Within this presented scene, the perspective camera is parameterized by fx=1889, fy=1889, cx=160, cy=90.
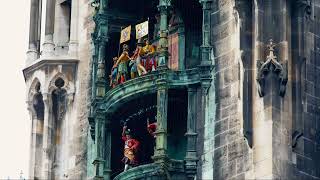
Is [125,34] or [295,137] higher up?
[125,34]

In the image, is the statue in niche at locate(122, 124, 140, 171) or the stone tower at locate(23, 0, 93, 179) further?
the stone tower at locate(23, 0, 93, 179)

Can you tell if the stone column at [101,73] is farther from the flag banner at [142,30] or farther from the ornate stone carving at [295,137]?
the ornate stone carving at [295,137]

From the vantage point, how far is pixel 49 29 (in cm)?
5956

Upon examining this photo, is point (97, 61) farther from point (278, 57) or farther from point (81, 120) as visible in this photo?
point (278, 57)

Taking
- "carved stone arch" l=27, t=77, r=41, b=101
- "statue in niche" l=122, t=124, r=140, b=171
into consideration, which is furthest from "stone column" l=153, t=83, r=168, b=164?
"carved stone arch" l=27, t=77, r=41, b=101

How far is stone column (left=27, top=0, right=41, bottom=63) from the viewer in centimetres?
5975

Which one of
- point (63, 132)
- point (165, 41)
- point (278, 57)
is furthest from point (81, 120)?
point (278, 57)

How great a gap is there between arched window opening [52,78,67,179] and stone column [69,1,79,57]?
1013 mm

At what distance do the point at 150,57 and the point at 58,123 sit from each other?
4.92 metres

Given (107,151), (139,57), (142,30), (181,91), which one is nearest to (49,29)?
(142,30)

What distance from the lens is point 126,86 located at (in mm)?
54812

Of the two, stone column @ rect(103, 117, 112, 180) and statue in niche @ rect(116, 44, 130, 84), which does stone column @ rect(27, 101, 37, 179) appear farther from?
statue in niche @ rect(116, 44, 130, 84)

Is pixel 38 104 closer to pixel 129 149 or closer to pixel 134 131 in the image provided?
pixel 134 131

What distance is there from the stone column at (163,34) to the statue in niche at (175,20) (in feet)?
3.45
